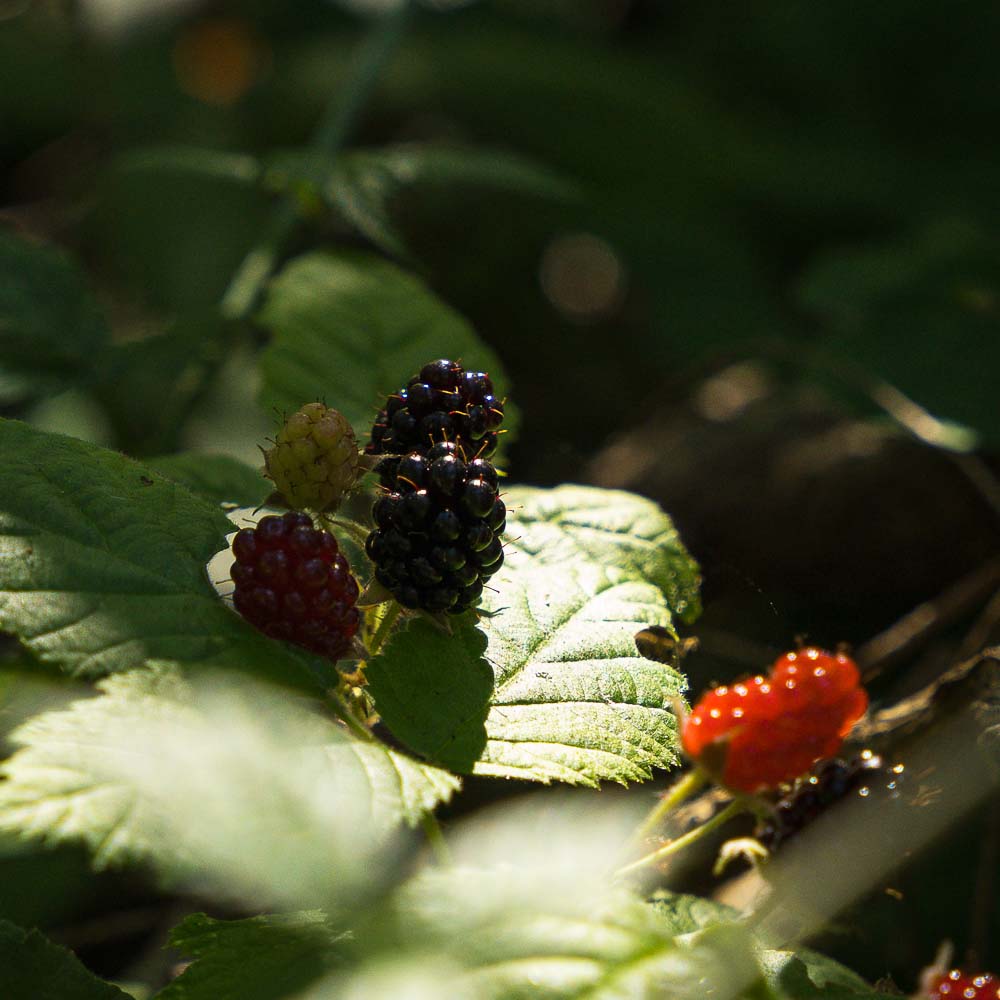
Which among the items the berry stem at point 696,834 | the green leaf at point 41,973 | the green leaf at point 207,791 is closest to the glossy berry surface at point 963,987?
the berry stem at point 696,834

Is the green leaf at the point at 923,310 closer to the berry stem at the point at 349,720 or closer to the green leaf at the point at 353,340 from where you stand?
the green leaf at the point at 353,340

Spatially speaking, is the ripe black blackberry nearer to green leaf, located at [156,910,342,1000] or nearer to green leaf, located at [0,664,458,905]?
green leaf, located at [0,664,458,905]

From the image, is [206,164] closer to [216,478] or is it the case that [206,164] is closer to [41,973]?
[216,478]

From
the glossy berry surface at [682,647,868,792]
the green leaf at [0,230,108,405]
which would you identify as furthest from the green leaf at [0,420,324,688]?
the green leaf at [0,230,108,405]

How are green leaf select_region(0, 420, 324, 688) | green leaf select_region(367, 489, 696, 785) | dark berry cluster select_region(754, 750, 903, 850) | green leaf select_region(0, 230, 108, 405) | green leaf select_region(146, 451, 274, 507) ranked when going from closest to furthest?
green leaf select_region(0, 420, 324, 688), green leaf select_region(367, 489, 696, 785), dark berry cluster select_region(754, 750, 903, 850), green leaf select_region(146, 451, 274, 507), green leaf select_region(0, 230, 108, 405)

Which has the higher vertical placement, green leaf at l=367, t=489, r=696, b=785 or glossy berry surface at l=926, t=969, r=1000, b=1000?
green leaf at l=367, t=489, r=696, b=785

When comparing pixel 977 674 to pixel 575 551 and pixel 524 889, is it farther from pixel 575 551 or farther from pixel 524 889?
pixel 524 889

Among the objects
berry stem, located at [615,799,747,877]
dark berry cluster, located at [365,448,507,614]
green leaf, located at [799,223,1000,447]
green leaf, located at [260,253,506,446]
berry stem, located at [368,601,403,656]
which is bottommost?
berry stem, located at [615,799,747,877]
